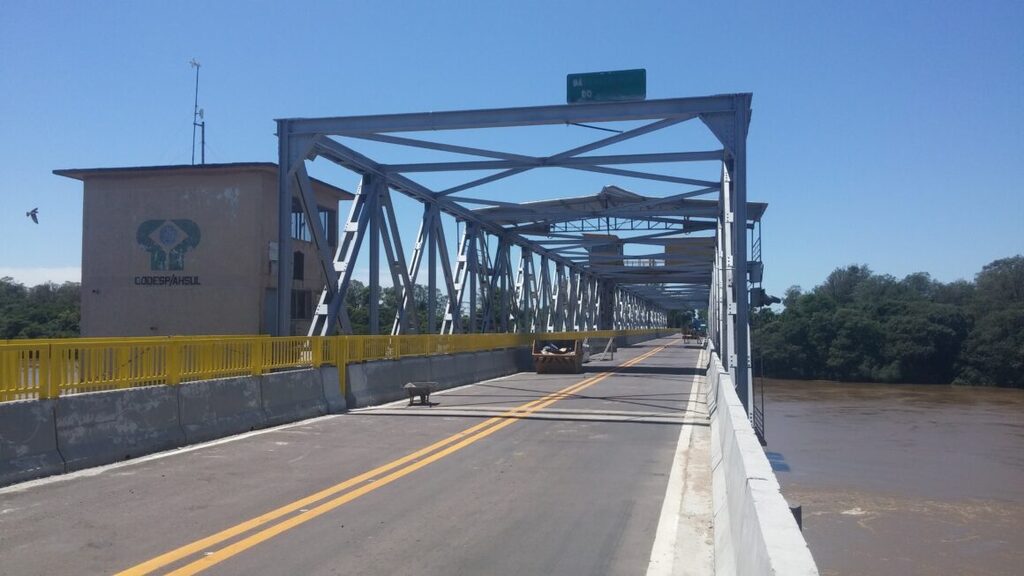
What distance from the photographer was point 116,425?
10352 millimetres

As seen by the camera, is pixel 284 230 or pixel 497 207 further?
pixel 497 207

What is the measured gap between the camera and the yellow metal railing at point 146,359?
9.30m

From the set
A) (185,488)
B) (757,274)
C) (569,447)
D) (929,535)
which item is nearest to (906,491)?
(929,535)

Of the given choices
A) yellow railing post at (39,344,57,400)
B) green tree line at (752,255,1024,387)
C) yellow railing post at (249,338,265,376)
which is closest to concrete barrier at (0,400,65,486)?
yellow railing post at (39,344,57,400)

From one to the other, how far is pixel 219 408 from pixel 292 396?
2317 millimetres

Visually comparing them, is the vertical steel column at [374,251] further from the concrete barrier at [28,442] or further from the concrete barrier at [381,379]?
the concrete barrier at [28,442]

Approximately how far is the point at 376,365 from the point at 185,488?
32.4 feet

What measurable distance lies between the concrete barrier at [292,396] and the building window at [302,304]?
66.2 feet

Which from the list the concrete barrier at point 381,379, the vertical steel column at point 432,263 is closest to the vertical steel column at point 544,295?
the vertical steel column at point 432,263

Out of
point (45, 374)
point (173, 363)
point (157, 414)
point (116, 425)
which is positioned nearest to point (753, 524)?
point (45, 374)

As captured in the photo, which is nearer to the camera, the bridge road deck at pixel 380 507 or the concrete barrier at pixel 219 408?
the bridge road deck at pixel 380 507

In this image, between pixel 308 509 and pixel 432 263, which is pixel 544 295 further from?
pixel 308 509

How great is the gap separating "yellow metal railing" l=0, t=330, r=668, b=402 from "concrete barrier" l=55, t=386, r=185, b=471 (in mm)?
197

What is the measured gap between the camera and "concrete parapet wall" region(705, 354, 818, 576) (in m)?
3.35
